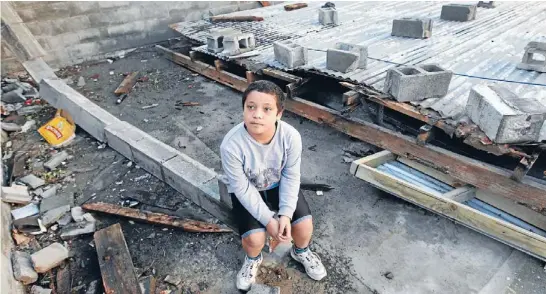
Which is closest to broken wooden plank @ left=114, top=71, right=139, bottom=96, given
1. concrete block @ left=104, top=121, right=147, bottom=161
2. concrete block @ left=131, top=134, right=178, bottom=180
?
concrete block @ left=104, top=121, right=147, bottom=161

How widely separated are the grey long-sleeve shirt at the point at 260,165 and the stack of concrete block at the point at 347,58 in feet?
8.08

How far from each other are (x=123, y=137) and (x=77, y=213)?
4.06ft

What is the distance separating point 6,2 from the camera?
748 centimetres

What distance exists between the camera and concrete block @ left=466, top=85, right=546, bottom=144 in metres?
3.31

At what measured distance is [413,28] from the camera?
251 inches

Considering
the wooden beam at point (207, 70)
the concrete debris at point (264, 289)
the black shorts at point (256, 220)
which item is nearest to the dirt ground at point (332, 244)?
the concrete debris at point (264, 289)

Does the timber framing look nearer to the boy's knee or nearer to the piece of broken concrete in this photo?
the boy's knee

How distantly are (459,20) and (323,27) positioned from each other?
A: 9.01ft

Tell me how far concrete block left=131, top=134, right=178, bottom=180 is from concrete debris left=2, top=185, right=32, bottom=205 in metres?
1.32

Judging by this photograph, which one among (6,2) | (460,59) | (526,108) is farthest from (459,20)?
(6,2)

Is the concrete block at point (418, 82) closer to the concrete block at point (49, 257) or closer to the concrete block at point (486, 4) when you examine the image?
the concrete block at point (49, 257)

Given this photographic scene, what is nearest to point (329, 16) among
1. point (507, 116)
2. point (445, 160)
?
point (445, 160)

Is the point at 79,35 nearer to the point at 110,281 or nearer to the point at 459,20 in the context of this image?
the point at 110,281

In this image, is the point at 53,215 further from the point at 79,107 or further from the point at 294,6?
the point at 294,6
